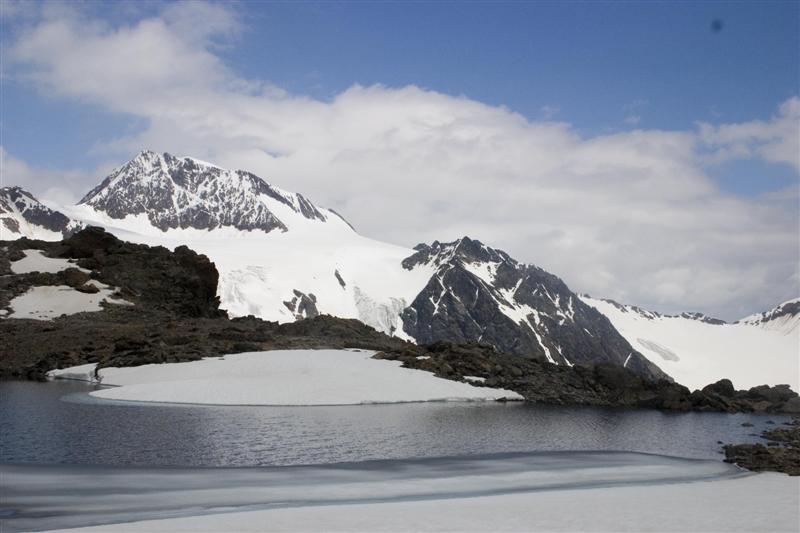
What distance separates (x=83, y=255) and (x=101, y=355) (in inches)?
1613

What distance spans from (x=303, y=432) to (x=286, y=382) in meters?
16.6

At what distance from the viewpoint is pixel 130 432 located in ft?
104

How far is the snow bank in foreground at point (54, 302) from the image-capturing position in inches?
3238

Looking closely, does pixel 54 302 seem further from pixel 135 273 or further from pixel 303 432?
pixel 303 432

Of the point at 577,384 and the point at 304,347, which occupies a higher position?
the point at 304,347

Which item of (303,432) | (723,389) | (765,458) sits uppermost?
(723,389)

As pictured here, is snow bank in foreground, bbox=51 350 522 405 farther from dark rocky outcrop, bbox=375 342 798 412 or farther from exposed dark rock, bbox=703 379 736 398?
exposed dark rock, bbox=703 379 736 398

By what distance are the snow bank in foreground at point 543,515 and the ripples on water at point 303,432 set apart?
844 centimetres

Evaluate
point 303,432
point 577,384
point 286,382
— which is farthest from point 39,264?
point 303,432

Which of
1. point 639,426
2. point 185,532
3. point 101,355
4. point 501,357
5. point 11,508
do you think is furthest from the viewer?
point 501,357

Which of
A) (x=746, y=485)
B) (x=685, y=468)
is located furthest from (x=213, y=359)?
(x=746, y=485)

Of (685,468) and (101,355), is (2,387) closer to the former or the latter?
(101,355)

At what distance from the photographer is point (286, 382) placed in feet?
166

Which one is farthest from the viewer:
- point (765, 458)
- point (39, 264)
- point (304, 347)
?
point (39, 264)
